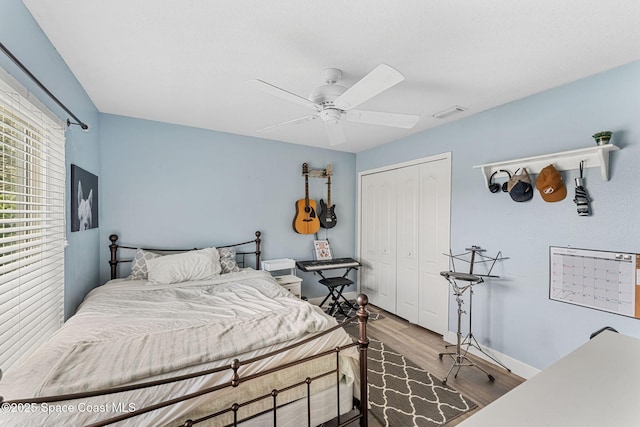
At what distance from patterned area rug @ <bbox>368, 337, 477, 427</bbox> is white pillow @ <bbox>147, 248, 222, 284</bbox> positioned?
1.92 meters

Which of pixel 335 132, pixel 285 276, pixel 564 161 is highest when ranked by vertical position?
pixel 335 132

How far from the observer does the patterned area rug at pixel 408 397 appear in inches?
78.0

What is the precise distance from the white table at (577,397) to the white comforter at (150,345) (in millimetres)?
1125

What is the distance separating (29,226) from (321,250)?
319 centimetres

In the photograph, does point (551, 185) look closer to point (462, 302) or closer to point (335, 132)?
point (462, 302)

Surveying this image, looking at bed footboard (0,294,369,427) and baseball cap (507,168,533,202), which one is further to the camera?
baseball cap (507,168,533,202)

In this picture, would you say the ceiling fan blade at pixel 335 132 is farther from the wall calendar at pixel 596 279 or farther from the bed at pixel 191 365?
the wall calendar at pixel 596 279

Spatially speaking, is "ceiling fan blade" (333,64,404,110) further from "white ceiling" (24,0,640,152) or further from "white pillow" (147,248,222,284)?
"white pillow" (147,248,222,284)

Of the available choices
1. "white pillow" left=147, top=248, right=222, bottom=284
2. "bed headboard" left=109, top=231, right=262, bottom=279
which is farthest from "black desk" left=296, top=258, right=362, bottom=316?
"white pillow" left=147, top=248, right=222, bottom=284

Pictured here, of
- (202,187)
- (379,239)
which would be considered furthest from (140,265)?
(379,239)

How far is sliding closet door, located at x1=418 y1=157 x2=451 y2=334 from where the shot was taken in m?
3.20

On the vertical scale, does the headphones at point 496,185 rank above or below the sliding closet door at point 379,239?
above

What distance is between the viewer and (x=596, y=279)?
2.04 meters

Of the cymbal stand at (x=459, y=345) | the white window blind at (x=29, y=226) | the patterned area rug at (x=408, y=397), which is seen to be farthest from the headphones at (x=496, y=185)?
the white window blind at (x=29, y=226)
